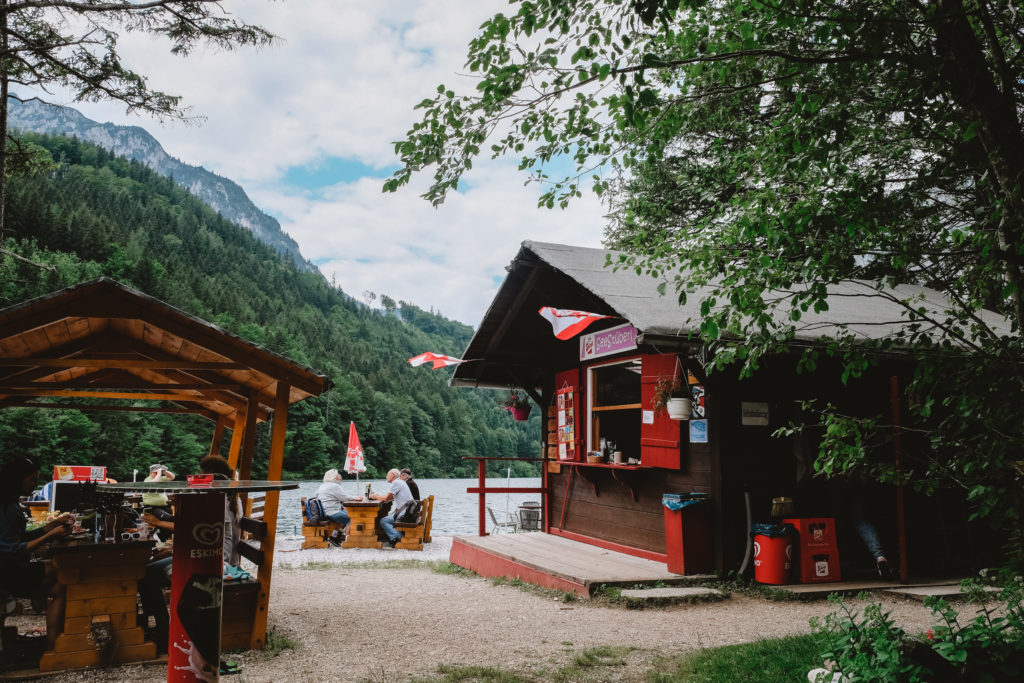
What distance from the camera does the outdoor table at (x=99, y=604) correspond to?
16.6 ft

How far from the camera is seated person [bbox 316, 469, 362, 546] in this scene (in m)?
13.6

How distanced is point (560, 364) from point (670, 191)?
6685mm

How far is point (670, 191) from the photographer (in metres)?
16.2

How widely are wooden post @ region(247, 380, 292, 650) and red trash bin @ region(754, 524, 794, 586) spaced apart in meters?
5.04

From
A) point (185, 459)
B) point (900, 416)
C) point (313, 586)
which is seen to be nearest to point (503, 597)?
point (313, 586)

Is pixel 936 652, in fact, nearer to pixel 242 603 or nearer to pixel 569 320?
pixel 242 603

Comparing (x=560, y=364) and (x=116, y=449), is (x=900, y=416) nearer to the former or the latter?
(x=560, y=364)

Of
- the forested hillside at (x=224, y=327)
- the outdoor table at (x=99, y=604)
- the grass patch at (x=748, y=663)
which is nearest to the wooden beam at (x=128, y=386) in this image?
the outdoor table at (x=99, y=604)

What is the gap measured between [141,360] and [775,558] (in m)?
6.75

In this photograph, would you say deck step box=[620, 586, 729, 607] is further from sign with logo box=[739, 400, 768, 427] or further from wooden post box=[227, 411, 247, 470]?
wooden post box=[227, 411, 247, 470]

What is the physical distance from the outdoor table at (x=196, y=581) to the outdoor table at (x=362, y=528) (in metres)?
9.87

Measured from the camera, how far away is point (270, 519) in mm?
5984

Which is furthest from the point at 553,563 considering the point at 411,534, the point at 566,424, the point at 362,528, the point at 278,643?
the point at 362,528

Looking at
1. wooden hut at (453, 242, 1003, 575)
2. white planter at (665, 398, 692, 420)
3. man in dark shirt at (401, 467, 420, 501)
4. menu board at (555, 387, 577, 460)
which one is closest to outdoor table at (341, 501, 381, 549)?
man in dark shirt at (401, 467, 420, 501)
